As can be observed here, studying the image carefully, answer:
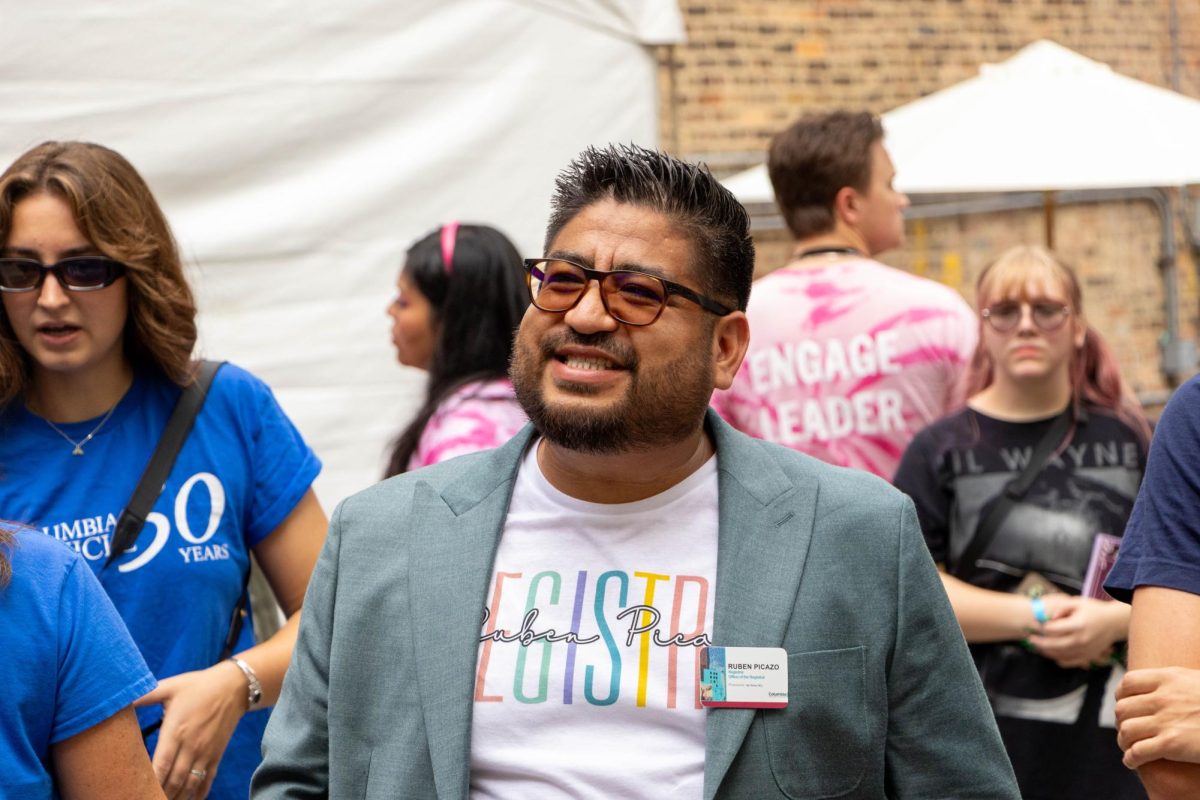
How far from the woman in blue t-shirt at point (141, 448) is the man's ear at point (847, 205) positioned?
197 centimetres

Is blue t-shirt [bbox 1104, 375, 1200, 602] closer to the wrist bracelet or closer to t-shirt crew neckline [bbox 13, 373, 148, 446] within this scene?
the wrist bracelet

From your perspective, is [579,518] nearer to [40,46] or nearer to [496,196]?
[40,46]

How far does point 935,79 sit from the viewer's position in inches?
328

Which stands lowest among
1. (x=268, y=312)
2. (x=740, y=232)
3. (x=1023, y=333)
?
(x=268, y=312)

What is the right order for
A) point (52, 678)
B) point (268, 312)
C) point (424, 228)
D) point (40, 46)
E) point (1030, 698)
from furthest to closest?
1. point (424, 228)
2. point (268, 312)
3. point (40, 46)
4. point (1030, 698)
5. point (52, 678)

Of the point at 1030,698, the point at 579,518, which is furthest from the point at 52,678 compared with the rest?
the point at 1030,698

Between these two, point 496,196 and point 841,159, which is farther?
point 496,196

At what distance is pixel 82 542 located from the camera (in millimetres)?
2660

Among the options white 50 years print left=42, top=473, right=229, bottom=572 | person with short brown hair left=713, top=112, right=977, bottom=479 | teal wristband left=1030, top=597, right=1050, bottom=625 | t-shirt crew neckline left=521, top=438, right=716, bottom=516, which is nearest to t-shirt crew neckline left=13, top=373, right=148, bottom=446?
white 50 years print left=42, top=473, right=229, bottom=572

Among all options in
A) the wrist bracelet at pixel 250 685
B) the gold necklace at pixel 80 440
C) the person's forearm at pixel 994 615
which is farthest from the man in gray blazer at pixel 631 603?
the person's forearm at pixel 994 615

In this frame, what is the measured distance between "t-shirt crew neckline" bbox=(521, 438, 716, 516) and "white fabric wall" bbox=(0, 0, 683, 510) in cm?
337

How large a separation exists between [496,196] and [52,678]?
427 cm

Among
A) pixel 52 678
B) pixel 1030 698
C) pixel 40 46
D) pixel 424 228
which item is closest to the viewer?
pixel 52 678

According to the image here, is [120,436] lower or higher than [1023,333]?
higher
